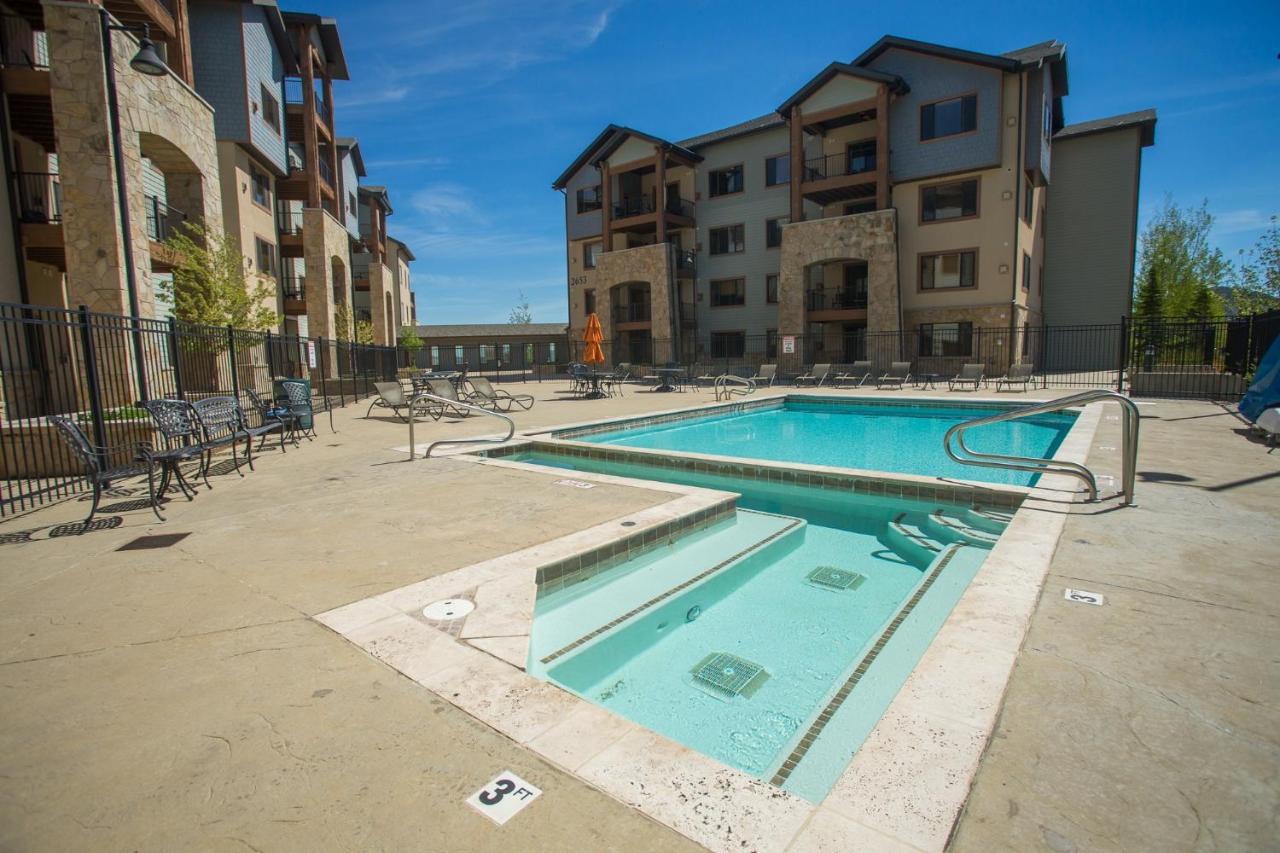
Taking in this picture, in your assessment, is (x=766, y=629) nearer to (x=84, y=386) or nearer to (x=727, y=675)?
(x=727, y=675)

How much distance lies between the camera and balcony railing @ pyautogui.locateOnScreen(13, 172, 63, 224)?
1263 cm

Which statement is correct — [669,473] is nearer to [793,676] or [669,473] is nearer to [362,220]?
[793,676]

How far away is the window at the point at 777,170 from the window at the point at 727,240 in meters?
2.49

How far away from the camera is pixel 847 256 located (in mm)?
24688

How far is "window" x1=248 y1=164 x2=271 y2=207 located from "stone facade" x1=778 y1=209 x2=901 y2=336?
782 inches

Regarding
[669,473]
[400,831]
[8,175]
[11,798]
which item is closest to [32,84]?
[8,175]

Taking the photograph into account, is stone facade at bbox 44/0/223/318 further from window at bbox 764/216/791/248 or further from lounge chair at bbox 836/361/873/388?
window at bbox 764/216/791/248

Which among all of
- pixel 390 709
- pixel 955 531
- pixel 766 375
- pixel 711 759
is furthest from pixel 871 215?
pixel 390 709

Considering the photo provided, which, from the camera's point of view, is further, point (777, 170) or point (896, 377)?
point (777, 170)

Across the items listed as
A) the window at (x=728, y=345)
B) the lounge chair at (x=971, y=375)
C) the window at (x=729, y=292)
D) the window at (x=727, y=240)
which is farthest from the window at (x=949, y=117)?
the window at (x=728, y=345)

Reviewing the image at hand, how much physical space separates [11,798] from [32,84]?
15.7 meters

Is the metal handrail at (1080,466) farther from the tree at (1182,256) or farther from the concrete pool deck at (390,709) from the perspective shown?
the tree at (1182,256)

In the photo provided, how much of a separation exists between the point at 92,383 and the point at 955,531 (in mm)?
9464

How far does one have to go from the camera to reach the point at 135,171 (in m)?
10.8
